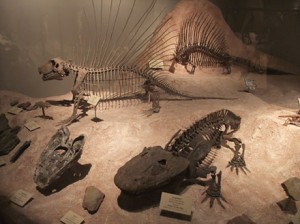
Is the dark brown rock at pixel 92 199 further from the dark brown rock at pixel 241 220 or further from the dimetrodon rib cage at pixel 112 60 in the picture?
the dimetrodon rib cage at pixel 112 60

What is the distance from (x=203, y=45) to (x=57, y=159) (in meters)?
4.52

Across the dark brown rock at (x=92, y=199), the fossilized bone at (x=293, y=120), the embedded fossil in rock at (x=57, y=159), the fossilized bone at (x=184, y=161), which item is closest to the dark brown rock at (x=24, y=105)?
the embedded fossil in rock at (x=57, y=159)

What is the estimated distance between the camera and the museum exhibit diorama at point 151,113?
10.4 feet

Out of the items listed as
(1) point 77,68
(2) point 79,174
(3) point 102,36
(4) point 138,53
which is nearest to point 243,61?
(4) point 138,53

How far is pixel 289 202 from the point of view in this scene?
3.24 meters

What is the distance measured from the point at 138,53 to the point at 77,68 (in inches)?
65.0

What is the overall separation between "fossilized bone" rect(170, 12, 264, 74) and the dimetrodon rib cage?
1.83ft

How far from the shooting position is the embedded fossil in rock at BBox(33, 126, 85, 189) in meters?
3.27

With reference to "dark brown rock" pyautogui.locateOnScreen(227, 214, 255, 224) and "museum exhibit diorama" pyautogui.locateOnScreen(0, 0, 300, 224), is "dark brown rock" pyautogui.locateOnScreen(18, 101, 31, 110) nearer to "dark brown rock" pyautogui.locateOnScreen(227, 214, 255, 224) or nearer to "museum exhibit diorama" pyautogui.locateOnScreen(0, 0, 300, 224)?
"museum exhibit diorama" pyautogui.locateOnScreen(0, 0, 300, 224)

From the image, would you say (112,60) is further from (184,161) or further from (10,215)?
(10,215)

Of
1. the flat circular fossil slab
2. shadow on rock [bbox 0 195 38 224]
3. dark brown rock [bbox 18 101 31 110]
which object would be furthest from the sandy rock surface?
the flat circular fossil slab

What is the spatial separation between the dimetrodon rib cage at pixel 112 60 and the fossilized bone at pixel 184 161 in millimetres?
1312

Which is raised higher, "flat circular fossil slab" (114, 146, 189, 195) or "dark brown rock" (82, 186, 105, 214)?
"flat circular fossil slab" (114, 146, 189, 195)

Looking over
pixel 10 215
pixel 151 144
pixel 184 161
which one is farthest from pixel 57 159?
pixel 184 161
